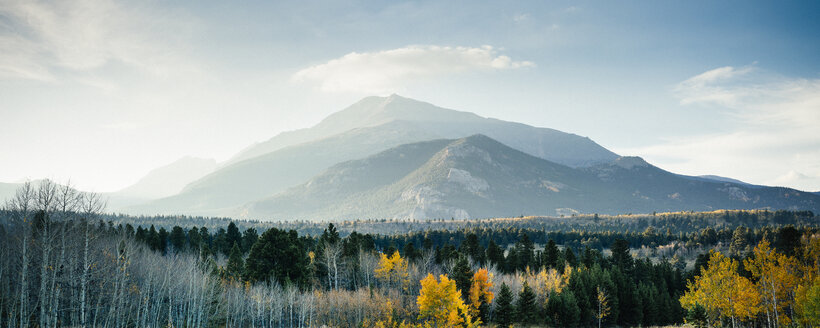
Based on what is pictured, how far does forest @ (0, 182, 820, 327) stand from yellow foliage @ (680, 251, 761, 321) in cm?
20

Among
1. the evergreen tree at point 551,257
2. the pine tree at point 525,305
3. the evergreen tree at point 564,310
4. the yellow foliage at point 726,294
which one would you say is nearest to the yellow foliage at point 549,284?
the evergreen tree at point 564,310

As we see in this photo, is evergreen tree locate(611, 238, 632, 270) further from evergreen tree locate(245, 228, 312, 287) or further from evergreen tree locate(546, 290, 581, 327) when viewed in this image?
evergreen tree locate(245, 228, 312, 287)

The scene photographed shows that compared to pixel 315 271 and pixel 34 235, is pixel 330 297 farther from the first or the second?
pixel 34 235

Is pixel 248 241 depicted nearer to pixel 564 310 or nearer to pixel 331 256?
pixel 331 256

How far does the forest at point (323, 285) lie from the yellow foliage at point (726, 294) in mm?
198

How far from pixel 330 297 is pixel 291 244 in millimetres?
10650

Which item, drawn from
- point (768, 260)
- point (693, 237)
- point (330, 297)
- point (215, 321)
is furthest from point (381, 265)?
point (693, 237)

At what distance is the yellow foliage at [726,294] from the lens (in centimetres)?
7319

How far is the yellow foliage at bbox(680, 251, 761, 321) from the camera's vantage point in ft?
240

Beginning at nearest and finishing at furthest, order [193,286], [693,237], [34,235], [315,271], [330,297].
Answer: [34,235] → [193,286] → [330,297] → [315,271] → [693,237]

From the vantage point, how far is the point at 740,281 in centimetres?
7444

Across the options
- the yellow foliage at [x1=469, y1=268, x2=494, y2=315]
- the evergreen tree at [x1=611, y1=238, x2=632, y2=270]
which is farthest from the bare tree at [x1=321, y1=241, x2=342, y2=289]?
the evergreen tree at [x1=611, y1=238, x2=632, y2=270]

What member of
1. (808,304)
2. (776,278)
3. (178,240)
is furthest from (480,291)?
(178,240)

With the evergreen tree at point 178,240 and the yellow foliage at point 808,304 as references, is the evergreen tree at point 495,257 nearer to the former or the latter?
the yellow foliage at point 808,304
